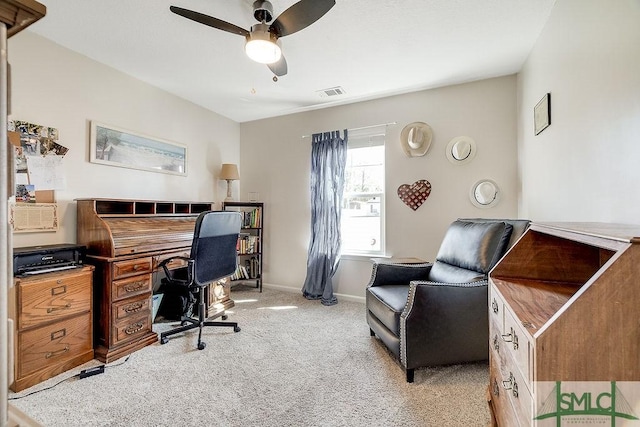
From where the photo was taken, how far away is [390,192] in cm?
332

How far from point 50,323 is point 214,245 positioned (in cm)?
116

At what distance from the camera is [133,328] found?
229 centimetres

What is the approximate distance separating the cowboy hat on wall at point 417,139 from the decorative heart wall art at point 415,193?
33 cm

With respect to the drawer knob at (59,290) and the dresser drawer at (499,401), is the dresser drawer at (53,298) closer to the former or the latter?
the drawer knob at (59,290)

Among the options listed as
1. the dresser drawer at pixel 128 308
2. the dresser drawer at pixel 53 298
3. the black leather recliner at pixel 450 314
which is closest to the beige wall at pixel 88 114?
the dresser drawer at pixel 53 298

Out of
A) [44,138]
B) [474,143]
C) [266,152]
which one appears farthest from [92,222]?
[474,143]

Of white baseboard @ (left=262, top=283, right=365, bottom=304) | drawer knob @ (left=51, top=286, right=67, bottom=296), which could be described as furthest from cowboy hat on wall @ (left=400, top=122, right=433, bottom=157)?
drawer knob @ (left=51, top=286, right=67, bottom=296)

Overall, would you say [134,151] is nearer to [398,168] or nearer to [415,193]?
[398,168]

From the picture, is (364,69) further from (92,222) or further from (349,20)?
(92,222)

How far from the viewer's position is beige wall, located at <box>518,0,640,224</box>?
1153mm

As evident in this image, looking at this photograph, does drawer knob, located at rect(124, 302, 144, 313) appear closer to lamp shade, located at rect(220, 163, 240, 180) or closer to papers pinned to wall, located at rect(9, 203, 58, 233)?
papers pinned to wall, located at rect(9, 203, 58, 233)

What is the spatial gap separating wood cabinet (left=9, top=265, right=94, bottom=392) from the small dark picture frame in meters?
3.54

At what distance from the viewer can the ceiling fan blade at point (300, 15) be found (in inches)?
61.0

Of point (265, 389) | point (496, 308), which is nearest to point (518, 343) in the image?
point (496, 308)
